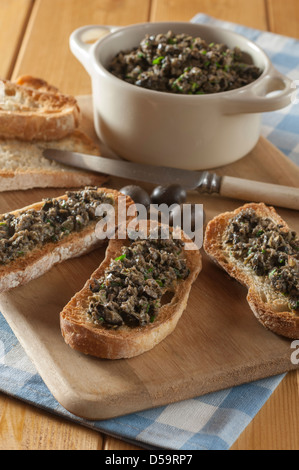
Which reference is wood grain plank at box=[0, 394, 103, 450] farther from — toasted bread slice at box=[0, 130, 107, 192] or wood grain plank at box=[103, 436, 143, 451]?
toasted bread slice at box=[0, 130, 107, 192]

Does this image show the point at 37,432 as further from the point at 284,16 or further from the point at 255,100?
the point at 284,16

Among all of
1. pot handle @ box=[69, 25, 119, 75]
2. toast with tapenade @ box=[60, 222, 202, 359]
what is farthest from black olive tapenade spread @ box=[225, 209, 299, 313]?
pot handle @ box=[69, 25, 119, 75]

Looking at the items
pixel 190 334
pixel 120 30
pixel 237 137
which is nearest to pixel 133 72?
pixel 120 30

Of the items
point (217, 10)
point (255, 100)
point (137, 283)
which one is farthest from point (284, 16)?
point (137, 283)

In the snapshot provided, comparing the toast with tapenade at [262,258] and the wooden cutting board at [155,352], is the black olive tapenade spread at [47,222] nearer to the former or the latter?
the wooden cutting board at [155,352]
